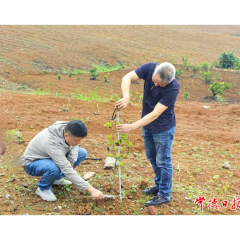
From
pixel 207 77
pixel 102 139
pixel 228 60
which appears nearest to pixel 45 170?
pixel 102 139

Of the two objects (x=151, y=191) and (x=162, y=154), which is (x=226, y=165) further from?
(x=162, y=154)

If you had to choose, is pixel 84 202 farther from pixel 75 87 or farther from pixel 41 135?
pixel 75 87

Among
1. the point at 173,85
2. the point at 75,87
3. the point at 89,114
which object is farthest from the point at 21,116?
→ the point at 75,87

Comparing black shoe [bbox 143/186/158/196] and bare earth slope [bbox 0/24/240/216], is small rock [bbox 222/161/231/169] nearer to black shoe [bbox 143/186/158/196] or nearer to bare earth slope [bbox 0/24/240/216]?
bare earth slope [bbox 0/24/240/216]

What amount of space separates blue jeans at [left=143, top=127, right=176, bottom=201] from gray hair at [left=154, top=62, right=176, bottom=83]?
0.64 metres

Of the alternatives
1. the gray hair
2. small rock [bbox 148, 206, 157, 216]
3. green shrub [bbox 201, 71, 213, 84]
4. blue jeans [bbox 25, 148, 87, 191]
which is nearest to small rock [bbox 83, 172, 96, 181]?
blue jeans [bbox 25, 148, 87, 191]

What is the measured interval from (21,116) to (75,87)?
6.46 m

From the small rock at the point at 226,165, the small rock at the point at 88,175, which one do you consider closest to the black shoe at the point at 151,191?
the small rock at the point at 88,175

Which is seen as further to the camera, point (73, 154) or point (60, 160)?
point (73, 154)

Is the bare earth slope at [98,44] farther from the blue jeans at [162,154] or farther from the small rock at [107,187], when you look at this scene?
the blue jeans at [162,154]

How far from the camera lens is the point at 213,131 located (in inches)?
256

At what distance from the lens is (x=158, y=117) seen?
9.87 feet

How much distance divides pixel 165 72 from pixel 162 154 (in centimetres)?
96

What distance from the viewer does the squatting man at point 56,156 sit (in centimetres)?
272
